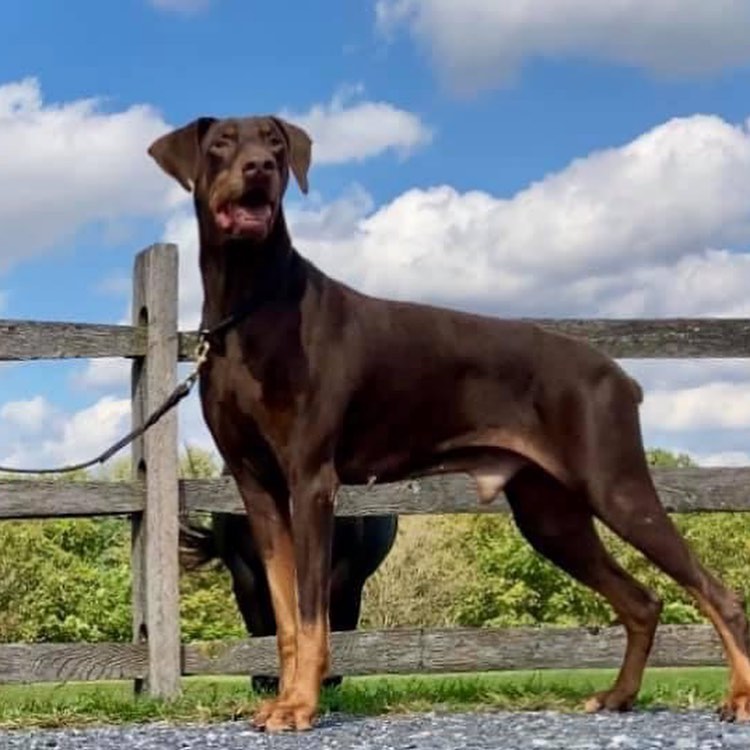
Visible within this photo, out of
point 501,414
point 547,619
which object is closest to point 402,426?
point 501,414

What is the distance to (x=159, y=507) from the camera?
7.60m

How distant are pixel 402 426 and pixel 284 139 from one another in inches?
49.2

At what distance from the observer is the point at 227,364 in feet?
18.8

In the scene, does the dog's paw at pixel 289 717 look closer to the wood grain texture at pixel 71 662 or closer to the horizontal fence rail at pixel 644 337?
the wood grain texture at pixel 71 662

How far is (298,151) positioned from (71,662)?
10.2 ft

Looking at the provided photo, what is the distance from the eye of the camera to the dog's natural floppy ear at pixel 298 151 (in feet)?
19.0

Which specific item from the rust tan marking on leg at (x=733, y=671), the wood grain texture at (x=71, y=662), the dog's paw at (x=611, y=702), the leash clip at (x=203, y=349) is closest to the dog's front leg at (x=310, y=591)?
the leash clip at (x=203, y=349)

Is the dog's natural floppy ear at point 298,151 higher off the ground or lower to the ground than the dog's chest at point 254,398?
higher

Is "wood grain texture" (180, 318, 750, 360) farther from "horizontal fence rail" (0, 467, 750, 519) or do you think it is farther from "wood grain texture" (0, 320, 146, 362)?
"wood grain texture" (0, 320, 146, 362)

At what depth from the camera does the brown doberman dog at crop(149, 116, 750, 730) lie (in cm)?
564

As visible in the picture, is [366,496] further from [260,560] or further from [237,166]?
[237,166]

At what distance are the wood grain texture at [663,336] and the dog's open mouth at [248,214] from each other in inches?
107

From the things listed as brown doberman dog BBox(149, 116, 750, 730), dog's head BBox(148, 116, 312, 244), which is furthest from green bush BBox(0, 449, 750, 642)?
dog's head BBox(148, 116, 312, 244)

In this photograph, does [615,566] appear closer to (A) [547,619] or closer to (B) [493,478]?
(B) [493,478]
